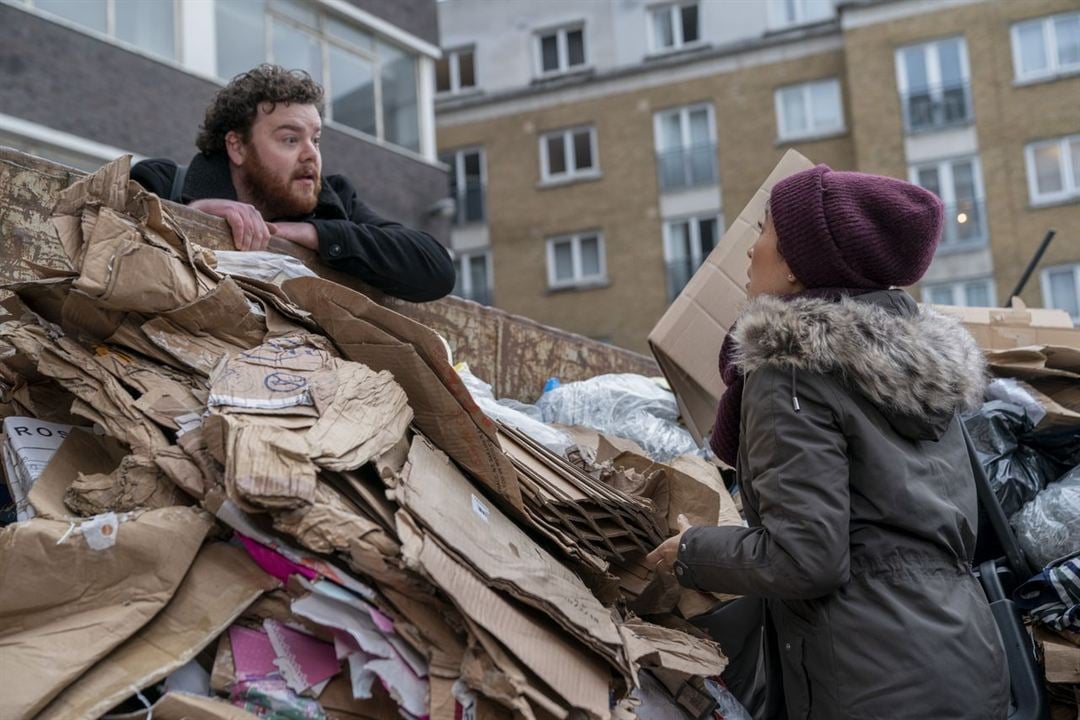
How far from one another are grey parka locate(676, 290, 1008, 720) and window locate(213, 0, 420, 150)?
473 inches

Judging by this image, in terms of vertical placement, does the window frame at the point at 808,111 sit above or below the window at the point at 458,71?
below

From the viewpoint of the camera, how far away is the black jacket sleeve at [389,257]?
343 centimetres

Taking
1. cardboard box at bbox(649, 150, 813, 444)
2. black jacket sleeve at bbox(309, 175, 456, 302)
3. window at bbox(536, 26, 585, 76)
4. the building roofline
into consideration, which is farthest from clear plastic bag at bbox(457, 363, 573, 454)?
window at bbox(536, 26, 585, 76)

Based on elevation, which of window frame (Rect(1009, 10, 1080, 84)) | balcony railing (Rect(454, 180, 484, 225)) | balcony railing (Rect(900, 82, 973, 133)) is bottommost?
balcony railing (Rect(454, 180, 484, 225))

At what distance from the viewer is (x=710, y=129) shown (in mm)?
26797

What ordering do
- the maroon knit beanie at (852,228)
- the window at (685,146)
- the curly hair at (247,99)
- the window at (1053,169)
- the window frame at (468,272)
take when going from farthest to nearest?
the window frame at (468,272) → the window at (685,146) → the window at (1053,169) → the curly hair at (247,99) → the maroon knit beanie at (852,228)

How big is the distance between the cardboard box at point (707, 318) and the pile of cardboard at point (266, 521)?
1310mm

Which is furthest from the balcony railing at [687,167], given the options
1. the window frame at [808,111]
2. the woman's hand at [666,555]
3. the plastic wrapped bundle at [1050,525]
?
the woman's hand at [666,555]

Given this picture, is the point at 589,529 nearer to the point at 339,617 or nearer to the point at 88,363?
the point at 339,617

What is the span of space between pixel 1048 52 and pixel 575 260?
11.5 m

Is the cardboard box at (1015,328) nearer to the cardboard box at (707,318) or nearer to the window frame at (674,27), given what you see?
the cardboard box at (707,318)

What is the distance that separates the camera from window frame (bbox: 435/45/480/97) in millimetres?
29359

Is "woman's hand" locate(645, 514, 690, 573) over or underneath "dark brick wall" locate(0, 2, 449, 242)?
underneath

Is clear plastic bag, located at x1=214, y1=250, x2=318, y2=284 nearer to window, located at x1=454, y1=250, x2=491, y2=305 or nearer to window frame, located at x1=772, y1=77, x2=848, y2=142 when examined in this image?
window frame, located at x1=772, y1=77, x2=848, y2=142
